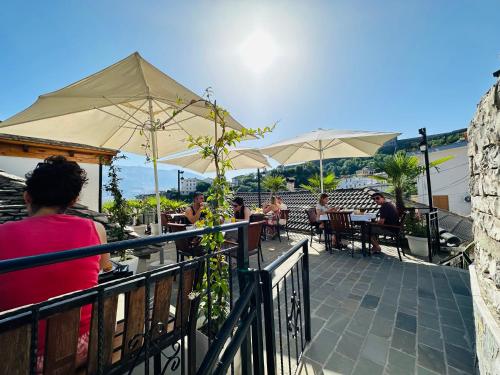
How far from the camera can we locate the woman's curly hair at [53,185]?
1.09m

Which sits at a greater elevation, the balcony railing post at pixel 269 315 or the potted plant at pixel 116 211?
the potted plant at pixel 116 211

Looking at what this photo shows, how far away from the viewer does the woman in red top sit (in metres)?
0.87

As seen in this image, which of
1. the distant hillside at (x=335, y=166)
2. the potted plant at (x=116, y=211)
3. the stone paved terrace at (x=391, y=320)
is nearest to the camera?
the stone paved terrace at (x=391, y=320)

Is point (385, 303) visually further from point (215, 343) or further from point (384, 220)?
point (215, 343)

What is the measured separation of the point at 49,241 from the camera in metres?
0.94

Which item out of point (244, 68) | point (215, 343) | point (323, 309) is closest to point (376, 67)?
point (244, 68)

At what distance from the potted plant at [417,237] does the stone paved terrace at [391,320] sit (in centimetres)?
77

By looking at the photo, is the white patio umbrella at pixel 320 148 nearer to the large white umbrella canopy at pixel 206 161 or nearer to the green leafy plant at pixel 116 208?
the large white umbrella canopy at pixel 206 161

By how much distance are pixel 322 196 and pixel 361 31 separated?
4.18 meters

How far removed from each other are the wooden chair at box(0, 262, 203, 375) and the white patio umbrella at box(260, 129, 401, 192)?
4.99 meters

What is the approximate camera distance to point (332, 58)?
588cm

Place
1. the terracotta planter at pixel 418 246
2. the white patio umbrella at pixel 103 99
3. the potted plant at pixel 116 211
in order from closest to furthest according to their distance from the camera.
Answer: the white patio umbrella at pixel 103 99 → the potted plant at pixel 116 211 → the terracotta planter at pixel 418 246

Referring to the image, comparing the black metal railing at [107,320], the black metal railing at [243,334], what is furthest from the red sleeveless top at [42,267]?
the black metal railing at [243,334]

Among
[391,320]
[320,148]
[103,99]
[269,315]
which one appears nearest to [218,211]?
A: [269,315]
